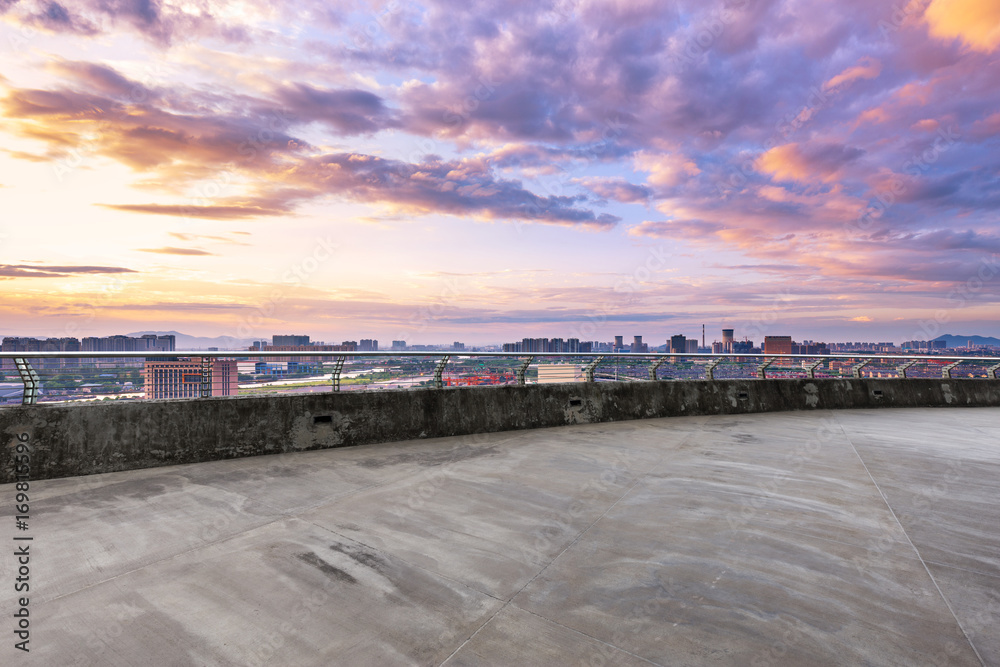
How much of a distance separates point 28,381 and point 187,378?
5.35 feet

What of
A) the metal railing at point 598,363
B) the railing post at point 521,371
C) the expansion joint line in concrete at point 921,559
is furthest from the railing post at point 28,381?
the expansion joint line in concrete at point 921,559

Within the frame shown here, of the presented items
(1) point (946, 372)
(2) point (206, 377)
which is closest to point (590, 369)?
(2) point (206, 377)

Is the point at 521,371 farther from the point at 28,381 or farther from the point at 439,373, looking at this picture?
the point at 28,381

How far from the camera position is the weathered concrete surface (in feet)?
19.7

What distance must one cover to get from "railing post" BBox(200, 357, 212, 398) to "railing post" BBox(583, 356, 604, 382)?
6.72 m

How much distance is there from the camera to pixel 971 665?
249cm

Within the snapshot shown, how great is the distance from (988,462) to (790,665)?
22.0ft

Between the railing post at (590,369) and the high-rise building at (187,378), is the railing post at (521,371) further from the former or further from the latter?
the high-rise building at (187,378)

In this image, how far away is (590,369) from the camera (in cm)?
1007

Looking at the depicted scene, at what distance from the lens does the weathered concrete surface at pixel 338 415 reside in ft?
19.7

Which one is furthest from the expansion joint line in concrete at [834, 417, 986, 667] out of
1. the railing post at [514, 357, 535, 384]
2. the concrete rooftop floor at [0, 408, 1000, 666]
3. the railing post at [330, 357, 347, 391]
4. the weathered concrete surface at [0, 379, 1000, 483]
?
the railing post at [330, 357, 347, 391]

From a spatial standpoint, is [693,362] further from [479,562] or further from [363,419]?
[479,562]

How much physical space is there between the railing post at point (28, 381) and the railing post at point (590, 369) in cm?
856

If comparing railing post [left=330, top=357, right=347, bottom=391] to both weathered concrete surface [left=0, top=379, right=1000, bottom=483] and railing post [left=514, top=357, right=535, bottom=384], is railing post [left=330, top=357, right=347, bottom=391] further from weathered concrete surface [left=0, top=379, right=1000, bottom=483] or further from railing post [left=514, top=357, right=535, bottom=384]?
railing post [left=514, top=357, right=535, bottom=384]
